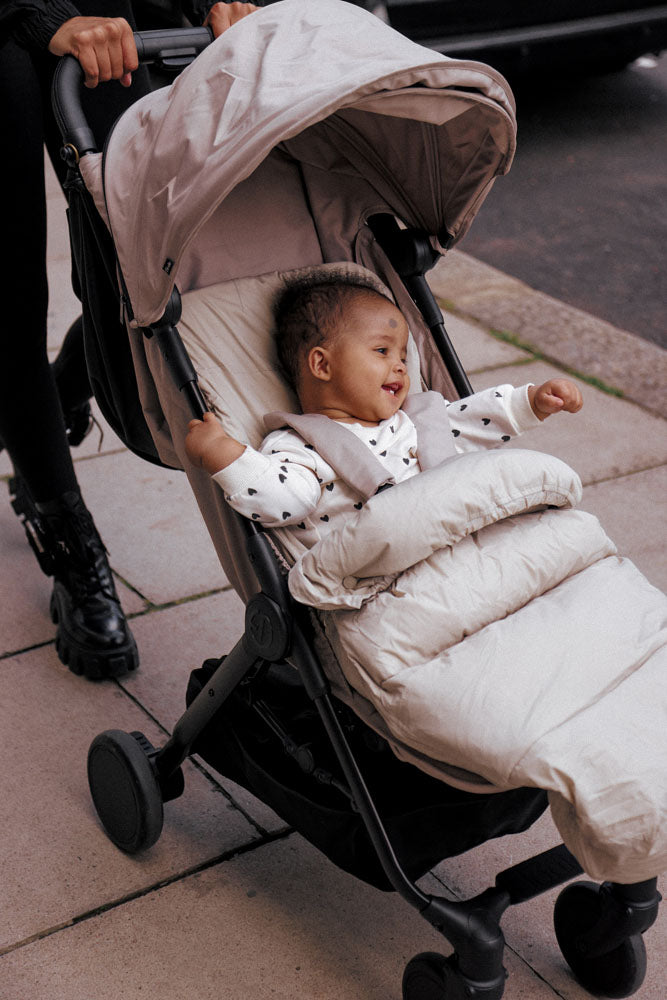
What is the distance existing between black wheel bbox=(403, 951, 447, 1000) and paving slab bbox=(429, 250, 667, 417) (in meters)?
2.86

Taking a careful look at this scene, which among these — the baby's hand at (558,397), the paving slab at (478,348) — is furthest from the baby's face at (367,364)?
the paving slab at (478,348)

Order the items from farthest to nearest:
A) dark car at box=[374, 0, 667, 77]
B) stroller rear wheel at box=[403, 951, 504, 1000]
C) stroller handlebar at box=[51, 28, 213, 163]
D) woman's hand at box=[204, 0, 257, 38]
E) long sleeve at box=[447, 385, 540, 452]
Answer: dark car at box=[374, 0, 667, 77]
woman's hand at box=[204, 0, 257, 38]
long sleeve at box=[447, 385, 540, 452]
stroller handlebar at box=[51, 28, 213, 163]
stroller rear wheel at box=[403, 951, 504, 1000]

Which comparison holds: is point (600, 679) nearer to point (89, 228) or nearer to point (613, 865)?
point (613, 865)

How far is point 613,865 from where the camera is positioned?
1689 millimetres

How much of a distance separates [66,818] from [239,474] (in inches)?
39.6

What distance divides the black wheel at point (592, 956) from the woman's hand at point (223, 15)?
193 centimetres

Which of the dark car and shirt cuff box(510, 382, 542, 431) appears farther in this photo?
the dark car

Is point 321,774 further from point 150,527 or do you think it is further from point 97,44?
point 150,527

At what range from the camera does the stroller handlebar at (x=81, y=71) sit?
2.25 metres

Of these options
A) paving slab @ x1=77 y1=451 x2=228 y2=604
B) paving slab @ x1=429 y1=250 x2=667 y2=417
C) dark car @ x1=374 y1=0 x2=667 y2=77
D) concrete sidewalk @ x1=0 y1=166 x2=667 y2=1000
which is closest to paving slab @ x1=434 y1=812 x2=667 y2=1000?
concrete sidewalk @ x1=0 y1=166 x2=667 y2=1000

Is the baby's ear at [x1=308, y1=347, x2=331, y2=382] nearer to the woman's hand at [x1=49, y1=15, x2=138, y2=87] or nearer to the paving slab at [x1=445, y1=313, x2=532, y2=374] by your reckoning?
the woman's hand at [x1=49, y1=15, x2=138, y2=87]

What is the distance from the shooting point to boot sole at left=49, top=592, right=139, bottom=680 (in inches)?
115

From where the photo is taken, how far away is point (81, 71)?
91.1 inches

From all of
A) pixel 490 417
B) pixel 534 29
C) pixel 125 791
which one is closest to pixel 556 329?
pixel 534 29
